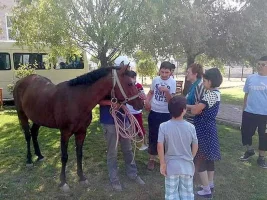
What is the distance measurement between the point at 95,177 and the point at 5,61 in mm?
9620

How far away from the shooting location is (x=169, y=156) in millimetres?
2416

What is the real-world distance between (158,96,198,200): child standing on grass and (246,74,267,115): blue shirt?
2212 mm

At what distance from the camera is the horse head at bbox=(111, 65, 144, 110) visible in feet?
10.00

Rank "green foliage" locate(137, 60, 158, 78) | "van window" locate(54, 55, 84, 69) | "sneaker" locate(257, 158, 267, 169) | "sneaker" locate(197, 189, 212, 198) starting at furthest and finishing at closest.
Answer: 1. "green foliage" locate(137, 60, 158, 78)
2. "van window" locate(54, 55, 84, 69)
3. "sneaker" locate(257, 158, 267, 169)
4. "sneaker" locate(197, 189, 212, 198)

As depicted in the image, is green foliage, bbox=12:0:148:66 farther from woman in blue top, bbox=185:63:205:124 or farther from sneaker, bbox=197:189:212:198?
sneaker, bbox=197:189:212:198

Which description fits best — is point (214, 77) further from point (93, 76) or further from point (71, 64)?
point (71, 64)

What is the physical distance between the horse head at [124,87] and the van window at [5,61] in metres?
9.97

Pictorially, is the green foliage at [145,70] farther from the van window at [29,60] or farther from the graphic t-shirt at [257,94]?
the graphic t-shirt at [257,94]

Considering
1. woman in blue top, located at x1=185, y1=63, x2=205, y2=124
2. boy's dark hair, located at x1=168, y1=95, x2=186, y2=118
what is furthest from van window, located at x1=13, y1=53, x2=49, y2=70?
boy's dark hair, located at x1=168, y1=95, x2=186, y2=118

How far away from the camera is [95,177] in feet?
12.3

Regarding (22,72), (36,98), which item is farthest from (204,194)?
(22,72)

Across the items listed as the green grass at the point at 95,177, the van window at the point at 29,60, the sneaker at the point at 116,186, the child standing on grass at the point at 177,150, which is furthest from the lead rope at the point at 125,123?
the van window at the point at 29,60

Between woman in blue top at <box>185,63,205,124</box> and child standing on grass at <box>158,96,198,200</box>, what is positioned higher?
woman in blue top at <box>185,63,205,124</box>

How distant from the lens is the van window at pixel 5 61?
11352 mm
